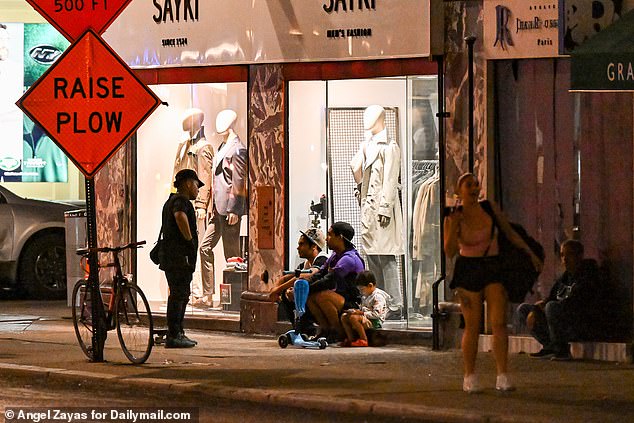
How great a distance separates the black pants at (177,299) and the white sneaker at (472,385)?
470cm

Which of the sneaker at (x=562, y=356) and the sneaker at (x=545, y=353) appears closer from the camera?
the sneaker at (x=562, y=356)

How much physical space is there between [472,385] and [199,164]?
715cm

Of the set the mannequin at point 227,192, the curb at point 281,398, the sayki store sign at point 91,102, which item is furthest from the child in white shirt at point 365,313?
the curb at point 281,398

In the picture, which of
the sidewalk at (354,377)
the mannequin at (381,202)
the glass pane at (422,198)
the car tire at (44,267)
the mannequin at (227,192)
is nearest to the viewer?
the sidewalk at (354,377)

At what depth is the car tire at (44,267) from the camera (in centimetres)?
2222

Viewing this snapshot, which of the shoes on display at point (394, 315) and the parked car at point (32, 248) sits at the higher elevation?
the parked car at point (32, 248)

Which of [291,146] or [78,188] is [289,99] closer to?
[291,146]

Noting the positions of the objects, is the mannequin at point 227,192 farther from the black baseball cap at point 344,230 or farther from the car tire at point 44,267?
the car tire at point 44,267

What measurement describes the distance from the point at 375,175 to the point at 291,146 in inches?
40.1

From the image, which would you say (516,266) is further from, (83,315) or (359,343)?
(83,315)

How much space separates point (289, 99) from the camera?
1675 centimetres

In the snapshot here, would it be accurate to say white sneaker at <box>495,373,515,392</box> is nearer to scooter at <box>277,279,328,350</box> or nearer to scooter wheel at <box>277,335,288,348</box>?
scooter at <box>277,279,328,350</box>

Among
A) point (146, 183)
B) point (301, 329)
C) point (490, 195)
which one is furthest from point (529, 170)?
point (146, 183)

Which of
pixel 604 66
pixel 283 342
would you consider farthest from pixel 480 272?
pixel 283 342
